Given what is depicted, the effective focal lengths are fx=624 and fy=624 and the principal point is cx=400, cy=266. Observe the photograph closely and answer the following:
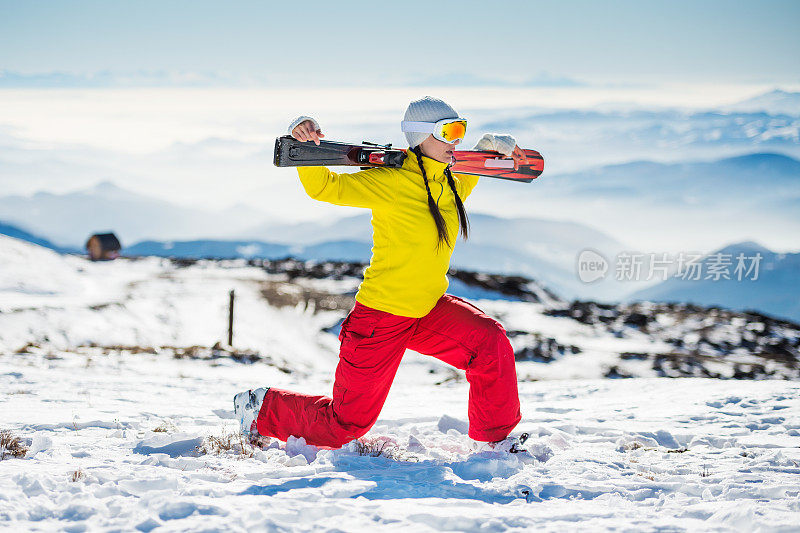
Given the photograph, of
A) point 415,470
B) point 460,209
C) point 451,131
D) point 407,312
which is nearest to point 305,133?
point 451,131

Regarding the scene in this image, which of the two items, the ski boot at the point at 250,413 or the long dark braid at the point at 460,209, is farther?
the ski boot at the point at 250,413

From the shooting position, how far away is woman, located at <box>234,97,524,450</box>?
4.08 metres

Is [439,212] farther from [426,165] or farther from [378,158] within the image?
[378,158]

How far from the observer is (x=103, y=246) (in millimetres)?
40656

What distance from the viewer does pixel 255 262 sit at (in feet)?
110

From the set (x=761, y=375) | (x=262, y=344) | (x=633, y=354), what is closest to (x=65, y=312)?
(x=262, y=344)

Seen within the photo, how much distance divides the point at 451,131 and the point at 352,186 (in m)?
0.83

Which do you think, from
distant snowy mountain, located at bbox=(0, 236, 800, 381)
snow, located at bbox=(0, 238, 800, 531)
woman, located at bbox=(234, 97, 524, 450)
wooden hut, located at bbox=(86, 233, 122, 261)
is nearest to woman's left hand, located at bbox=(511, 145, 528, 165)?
woman, located at bbox=(234, 97, 524, 450)

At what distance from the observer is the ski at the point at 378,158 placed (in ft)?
12.5

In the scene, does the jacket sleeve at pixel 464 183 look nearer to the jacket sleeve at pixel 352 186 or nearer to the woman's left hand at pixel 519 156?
the woman's left hand at pixel 519 156

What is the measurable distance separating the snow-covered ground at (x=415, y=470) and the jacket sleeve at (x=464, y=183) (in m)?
1.85

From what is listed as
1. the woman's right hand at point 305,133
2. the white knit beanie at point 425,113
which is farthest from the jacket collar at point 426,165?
the woman's right hand at point 305,133

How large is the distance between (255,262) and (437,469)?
3054 cm

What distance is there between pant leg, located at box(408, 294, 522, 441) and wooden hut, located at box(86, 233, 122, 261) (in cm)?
4096
